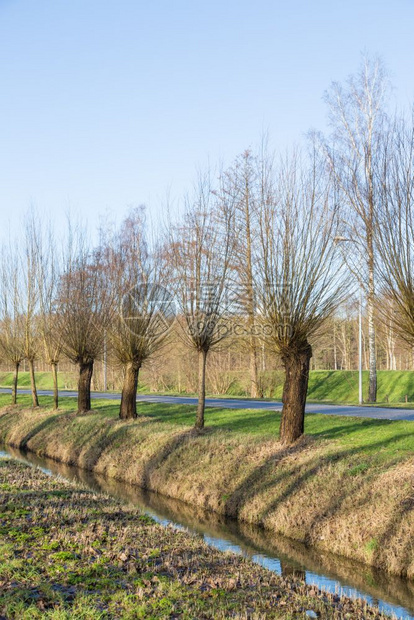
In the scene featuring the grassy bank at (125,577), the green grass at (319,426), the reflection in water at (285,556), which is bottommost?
the reflection in water at (285,556)

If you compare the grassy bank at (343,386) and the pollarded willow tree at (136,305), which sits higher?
the pollarded willow tree at (136,305)

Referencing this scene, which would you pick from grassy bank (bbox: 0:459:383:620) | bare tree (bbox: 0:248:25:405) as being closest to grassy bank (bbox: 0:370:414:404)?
bare tree (bbox: 0:248:25:405)

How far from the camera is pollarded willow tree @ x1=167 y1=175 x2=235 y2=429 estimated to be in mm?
17047

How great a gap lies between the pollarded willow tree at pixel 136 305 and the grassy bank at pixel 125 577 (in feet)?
35.0

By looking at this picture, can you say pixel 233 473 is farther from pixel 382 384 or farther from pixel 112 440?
pixel 382 384

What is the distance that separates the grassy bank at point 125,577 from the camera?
21.5ft

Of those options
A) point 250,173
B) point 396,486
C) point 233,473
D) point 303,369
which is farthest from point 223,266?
point 250,173

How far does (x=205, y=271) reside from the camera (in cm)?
1714

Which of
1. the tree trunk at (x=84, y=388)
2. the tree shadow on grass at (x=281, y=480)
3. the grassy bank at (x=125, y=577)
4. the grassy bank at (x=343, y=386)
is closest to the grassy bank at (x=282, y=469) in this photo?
the tree shadow on grass at (x=281, y=480)

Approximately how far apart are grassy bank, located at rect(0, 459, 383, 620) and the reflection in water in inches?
43.7

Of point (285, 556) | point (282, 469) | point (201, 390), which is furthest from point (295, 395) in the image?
point (285, 556)

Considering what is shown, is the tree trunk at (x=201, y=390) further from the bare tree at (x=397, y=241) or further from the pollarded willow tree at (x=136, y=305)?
the bare tree at (x=397, y=241)

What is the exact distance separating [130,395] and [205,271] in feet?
22.9

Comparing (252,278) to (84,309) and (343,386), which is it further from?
(343,386)
